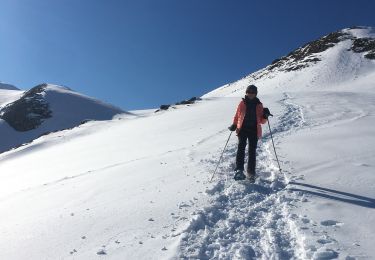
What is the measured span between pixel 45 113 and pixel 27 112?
10.8 feet

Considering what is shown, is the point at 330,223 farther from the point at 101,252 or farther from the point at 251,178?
the point at 101,252

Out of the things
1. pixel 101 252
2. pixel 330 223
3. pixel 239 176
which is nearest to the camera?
pixel 101 252

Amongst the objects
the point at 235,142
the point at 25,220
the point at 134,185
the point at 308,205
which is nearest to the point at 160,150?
the point at 235,142

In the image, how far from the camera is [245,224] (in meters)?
6.84

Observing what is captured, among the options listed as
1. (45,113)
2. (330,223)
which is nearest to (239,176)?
(330,223)

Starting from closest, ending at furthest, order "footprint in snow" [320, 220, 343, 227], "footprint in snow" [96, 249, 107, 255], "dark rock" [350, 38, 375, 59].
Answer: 1. "footprint in snow" [96, 249, 107, 255]
2. "footprint in snow" [320, 220, 343, 227]
3. "dark rock" [350, 38, 375, 59]

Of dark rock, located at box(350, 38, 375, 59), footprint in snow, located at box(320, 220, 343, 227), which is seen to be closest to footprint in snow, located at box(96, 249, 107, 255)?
footprint in snow, located at box(320, 220, 343, 227)

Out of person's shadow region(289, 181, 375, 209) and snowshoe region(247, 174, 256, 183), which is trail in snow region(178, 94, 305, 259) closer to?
snowshoe region(247, 174, 256, 183)

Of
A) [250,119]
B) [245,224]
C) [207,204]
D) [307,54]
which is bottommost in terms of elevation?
[245,224]

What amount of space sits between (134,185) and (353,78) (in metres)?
50.4

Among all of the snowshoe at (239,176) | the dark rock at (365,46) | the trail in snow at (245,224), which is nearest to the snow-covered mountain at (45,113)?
the dark rock at (365,46)

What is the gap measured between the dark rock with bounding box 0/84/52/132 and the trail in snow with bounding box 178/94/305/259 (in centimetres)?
7782

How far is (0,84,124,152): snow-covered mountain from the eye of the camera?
7900 cm

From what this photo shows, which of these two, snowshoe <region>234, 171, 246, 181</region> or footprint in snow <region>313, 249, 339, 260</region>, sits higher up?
snowshoe <region>234, 171, 246, 181</region>
